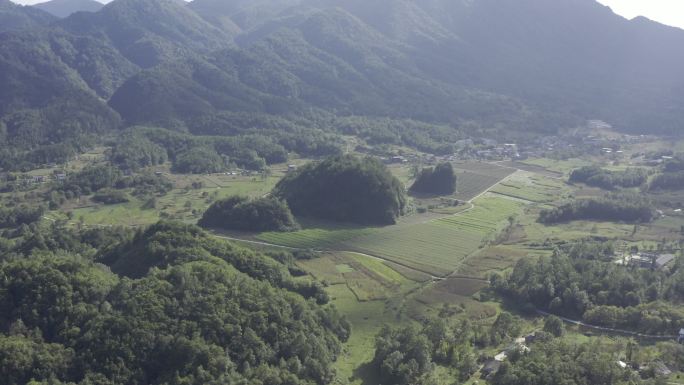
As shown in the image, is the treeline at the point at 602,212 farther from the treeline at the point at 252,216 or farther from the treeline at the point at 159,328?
the treeline at the point at 159,328

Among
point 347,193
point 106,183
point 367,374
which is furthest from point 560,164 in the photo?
point 367,374

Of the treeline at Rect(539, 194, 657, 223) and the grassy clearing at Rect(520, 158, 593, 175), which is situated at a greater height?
the grassy clearing at Rect(520, 158, 593, 175)

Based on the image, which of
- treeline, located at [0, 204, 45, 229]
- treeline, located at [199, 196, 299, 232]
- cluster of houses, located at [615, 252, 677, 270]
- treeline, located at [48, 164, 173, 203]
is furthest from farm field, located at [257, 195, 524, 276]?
treeline, located at [48, 164, 173, 203]

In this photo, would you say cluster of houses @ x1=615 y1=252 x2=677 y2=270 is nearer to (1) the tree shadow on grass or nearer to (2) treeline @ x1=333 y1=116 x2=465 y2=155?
(1) the tree shadow on grass

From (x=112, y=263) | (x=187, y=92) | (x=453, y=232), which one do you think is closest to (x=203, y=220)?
(x=112, y=263)

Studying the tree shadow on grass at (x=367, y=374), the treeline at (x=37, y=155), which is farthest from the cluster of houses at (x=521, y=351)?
the treeline at (x=37, y=155)

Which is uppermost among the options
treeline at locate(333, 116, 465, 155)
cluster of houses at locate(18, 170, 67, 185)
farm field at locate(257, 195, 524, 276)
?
treeline at locate(333, 116, 465, 155)
